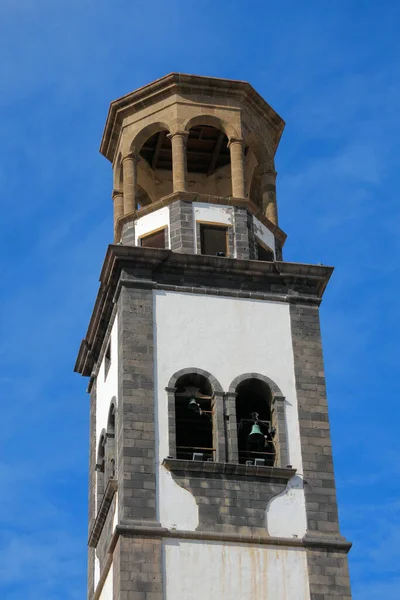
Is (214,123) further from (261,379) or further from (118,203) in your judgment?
(261,379)

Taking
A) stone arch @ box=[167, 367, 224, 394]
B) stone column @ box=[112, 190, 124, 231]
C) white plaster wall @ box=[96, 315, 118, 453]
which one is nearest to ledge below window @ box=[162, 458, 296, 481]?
stone arch @ box=[167, 367, 224, 394]

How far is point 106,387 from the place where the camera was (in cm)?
4059

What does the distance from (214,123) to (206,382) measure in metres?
8.52

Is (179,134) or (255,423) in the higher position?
(179,134)

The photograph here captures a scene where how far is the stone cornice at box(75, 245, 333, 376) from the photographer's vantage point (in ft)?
129

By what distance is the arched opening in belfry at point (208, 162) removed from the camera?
44.8 meters

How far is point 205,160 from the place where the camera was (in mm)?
45781

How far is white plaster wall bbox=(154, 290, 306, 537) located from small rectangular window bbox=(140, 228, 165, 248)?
2324 mm

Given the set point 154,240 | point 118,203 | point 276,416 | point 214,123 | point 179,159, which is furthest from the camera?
point 118,203

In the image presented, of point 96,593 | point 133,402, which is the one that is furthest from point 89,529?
point 133,402

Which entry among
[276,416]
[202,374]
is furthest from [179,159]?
[276,416]

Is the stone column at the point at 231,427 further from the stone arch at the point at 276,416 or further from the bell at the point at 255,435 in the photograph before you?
the bell at the point at 255,435

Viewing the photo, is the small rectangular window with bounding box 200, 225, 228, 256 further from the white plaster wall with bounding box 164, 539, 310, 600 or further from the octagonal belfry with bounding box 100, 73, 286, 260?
the white plaster wall with bounding box 164, 539, 310, 600

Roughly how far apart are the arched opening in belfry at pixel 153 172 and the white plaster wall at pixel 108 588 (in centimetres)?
1260
